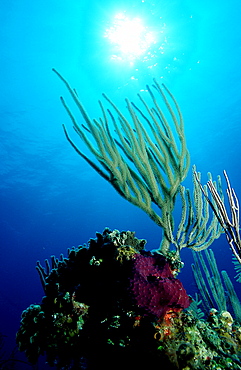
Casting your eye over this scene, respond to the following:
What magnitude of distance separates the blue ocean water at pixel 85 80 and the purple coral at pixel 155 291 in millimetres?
12955

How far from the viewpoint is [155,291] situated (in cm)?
196

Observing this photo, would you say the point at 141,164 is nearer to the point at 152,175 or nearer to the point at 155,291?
the point at 152,175

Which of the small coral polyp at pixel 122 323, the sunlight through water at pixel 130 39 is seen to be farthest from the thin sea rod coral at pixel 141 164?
the sunlight through water at pixel 130 39

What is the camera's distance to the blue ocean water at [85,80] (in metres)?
12.0

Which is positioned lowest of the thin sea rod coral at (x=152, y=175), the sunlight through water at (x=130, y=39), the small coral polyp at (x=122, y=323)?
the small coral polyp at (x=122, y=323)

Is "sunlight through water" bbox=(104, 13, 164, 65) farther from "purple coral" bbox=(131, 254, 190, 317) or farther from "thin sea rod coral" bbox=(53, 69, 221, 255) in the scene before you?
"purple coral" bbox=(131, 254, 190, 317)

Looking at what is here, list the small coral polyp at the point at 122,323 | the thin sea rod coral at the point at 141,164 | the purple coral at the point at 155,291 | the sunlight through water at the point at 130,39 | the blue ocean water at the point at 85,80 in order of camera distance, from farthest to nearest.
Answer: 1. the blue ocean water at the point at 85,80
2. the sunlight through water at the point at 130,39
3. the thin sea rod coral at the point at 141,164
4. the purple coral at the point at 155,291
5. the small coral polyp at the point at 122,323

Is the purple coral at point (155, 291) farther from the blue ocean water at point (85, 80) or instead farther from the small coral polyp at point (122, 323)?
the blue ocean water at point (85, 80)

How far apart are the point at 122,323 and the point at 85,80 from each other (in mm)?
16256

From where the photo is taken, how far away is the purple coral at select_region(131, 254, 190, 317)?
193cm

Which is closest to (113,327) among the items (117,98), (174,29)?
(174,29)

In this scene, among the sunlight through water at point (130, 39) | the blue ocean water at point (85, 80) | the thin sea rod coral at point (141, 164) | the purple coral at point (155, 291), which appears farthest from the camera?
the blue ocean water at point (85, 80)

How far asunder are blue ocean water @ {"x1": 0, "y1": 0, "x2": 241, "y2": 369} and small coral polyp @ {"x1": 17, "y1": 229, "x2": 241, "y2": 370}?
12.9 meters

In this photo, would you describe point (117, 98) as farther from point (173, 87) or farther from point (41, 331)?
point (41, 331)
